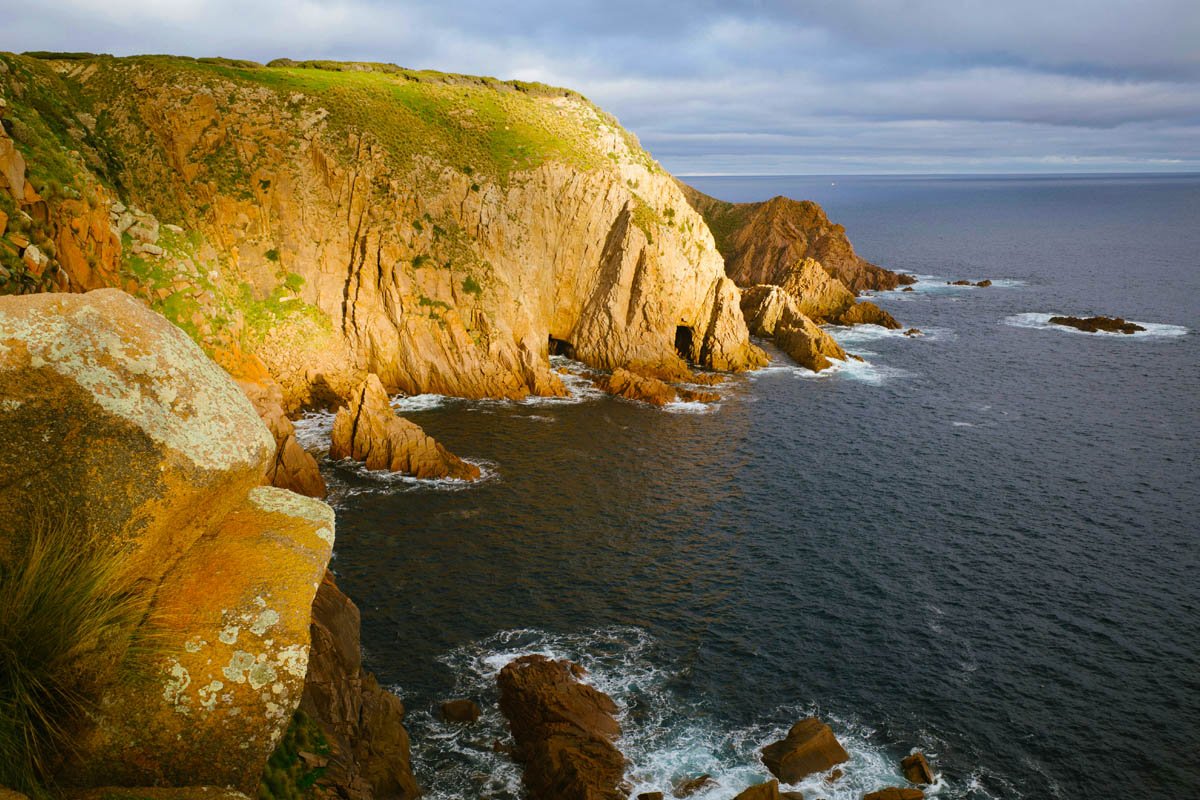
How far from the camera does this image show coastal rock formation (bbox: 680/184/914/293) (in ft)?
444

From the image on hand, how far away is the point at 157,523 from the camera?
13164mm

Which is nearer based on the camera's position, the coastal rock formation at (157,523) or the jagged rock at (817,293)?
the coastal rock formation at (157,523)

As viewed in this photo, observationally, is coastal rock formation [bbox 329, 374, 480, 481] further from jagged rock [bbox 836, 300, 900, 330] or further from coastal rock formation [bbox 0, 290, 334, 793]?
jagged rock [bbox 836, 300, 900, 330]

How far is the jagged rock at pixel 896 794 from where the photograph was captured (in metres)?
26.5

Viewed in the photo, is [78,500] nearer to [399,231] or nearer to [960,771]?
[960,771]

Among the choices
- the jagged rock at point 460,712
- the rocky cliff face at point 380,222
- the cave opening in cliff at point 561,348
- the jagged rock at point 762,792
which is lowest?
the jagged rock at point 460,712

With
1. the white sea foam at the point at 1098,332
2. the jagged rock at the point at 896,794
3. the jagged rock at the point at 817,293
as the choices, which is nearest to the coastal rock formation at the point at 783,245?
the jagged rock at the point at 817,293

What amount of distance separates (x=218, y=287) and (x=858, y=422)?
56.6m

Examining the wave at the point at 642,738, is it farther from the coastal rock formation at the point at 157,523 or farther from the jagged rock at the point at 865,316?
the jagged rock at the point at 865,316

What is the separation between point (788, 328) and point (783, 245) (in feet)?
147

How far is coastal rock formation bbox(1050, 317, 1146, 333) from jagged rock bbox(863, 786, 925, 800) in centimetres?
9879

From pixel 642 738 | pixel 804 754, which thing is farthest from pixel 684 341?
pixel 804 754

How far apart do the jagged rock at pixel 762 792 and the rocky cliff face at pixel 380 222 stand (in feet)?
168

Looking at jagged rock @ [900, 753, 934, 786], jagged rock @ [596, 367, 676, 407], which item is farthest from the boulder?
jagged rock @ [596, 367, 676, 407]
